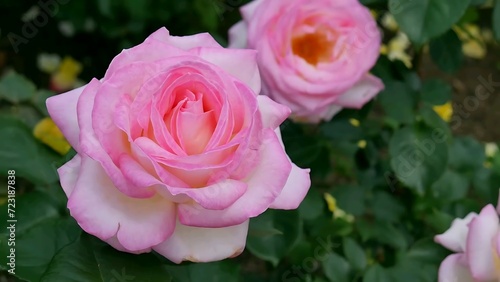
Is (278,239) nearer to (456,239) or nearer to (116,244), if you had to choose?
(456,239)

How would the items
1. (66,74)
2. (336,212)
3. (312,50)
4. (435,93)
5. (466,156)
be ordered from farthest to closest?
1. (66,74)
2. (336,212)
3. (466,156)
4. (435,93)
5. (312,50)

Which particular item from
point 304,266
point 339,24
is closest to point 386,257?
point 304,266

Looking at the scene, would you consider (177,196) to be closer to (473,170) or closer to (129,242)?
(129,242)

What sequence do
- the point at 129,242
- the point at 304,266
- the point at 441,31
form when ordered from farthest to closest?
the point at 304,266 < the point at 441,31 < the point at 129,242

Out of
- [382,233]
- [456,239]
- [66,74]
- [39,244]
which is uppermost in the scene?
[39,244]

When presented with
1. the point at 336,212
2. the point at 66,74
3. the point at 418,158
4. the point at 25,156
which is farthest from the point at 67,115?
the point at 66,74

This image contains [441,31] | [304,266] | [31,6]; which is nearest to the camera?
[441,31]
